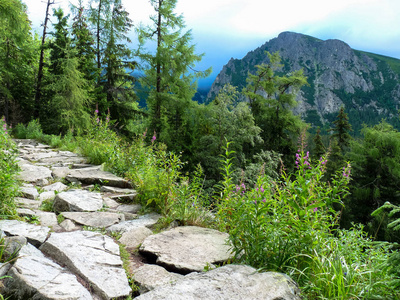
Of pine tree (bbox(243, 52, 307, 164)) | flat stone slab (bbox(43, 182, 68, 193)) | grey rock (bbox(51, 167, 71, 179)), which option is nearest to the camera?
flat stone slab (bbox(43, 182, 68, 193))

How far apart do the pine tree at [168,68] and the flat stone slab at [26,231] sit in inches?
694

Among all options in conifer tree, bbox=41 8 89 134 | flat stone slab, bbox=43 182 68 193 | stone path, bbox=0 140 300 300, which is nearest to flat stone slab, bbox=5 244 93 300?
stone path, bbox=0 140 300 300

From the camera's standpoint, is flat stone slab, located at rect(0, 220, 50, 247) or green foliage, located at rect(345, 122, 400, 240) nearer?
flat stone slab, located at rect(0, 220, 50, 247)

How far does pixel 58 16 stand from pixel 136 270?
23.4 m

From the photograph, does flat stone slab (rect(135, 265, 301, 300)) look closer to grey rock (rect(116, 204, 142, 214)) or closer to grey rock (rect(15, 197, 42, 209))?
grey rock (rect(116, 204, 142, 214))

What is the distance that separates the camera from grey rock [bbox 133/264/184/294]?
8.18ft

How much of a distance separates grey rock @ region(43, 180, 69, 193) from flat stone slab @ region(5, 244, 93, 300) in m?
2.91

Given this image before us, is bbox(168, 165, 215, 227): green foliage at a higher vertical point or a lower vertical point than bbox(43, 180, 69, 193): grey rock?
higher

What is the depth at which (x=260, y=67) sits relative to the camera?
26625 mm

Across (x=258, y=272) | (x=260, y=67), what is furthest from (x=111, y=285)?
(x=260, y=67)

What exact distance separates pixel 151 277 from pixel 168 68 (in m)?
19.5

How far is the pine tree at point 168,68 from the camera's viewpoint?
20.0m

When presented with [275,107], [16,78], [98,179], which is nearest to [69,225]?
[98,179]

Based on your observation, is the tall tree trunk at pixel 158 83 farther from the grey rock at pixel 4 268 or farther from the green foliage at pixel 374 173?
the grey rock at pixel 4 268
